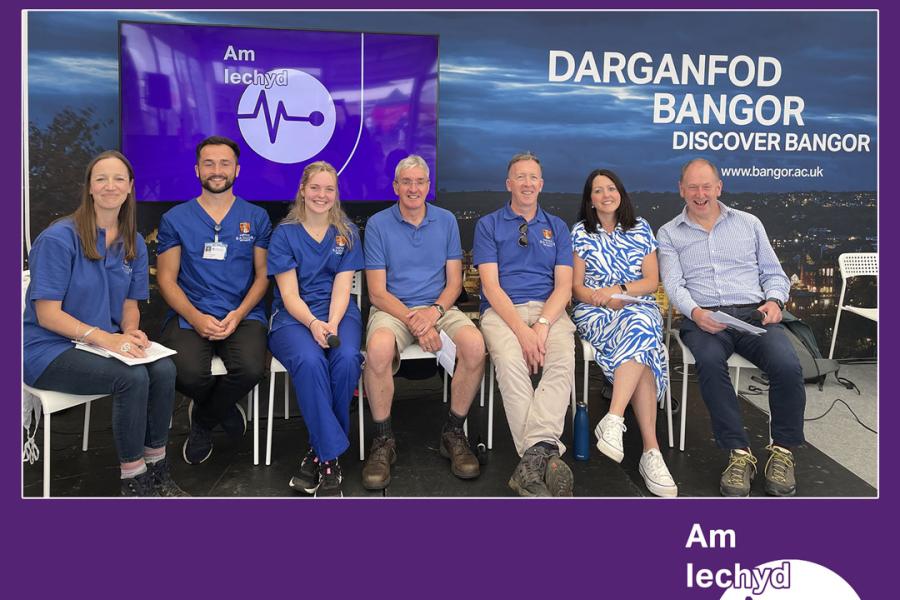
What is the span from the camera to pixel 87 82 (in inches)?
161

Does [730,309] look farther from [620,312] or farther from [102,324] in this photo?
[102,324]

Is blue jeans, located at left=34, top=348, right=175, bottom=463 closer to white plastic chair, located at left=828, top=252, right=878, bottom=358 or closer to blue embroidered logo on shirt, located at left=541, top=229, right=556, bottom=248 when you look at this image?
blue embroidered logo on shirt, located at left=541, top=229, right=556, bottom=248

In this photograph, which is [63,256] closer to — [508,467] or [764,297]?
[508,467]

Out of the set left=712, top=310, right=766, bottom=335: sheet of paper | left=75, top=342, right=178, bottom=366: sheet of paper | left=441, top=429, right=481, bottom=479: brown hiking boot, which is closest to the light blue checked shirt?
left=712, top=310, right=766, bottom=335: sheet of paper

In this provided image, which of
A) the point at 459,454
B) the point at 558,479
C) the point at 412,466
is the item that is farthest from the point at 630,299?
the point at 412,466

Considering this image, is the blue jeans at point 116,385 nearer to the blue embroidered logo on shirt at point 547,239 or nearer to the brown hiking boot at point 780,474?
the blue embroidered logo on shirt at point 547,239

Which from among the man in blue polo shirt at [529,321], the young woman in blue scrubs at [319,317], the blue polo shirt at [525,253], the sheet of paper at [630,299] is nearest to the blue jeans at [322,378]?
the young woman in blue scrubs at [319,317]

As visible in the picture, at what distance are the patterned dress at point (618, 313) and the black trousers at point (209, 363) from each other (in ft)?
4.83

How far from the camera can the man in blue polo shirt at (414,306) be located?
303 centimetres

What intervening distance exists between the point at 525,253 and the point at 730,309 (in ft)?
3.14

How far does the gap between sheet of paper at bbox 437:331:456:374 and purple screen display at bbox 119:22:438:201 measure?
55.2 inches

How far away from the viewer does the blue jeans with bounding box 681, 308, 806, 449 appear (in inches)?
116

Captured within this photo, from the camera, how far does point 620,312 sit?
3.19 meters

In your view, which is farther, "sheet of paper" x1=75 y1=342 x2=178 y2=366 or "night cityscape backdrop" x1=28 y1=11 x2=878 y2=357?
"night cityscape backdrop" x1=28 y1=11 x2=878 y2=357
